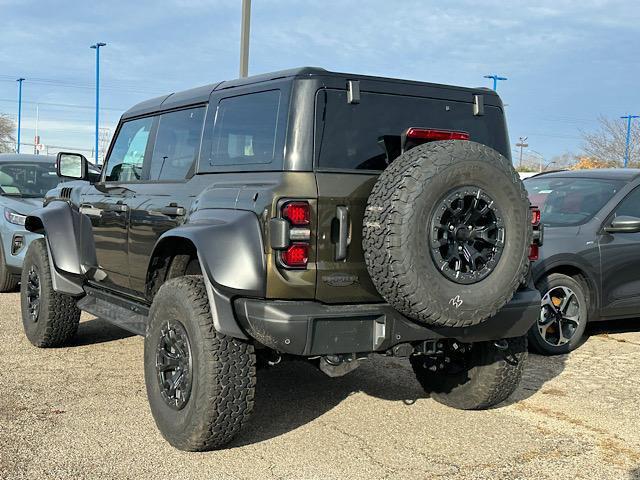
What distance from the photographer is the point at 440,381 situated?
4918 mm

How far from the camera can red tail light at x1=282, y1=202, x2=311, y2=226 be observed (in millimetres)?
3566

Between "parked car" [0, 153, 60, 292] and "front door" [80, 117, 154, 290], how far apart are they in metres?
2.95

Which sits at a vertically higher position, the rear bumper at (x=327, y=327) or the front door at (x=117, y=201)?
the front door at (x=117, y=201)

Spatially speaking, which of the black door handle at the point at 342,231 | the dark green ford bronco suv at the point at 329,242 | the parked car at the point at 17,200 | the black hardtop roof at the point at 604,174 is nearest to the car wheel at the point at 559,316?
the black hardtop roof at the point at 604,174

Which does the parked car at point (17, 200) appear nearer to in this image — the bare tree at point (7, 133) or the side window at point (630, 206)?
the side window at point (630, 206)

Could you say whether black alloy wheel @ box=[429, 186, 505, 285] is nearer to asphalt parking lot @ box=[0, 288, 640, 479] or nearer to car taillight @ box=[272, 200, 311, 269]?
car taillight @ box=[272, 200, 311, 269]

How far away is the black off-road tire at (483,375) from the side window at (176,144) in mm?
1914

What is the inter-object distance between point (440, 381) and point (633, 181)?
10.5 feet

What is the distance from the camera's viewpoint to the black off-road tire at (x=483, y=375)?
457cm

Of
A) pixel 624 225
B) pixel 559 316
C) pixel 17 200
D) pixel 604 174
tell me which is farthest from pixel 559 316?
pixel 17 200

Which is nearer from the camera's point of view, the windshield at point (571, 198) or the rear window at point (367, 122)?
the rear window at point (367, 122)

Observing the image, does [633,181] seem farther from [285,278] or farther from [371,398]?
[285,278]

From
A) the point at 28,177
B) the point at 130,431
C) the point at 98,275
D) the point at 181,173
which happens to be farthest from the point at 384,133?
the point at 28,177

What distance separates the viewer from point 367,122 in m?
3.99
